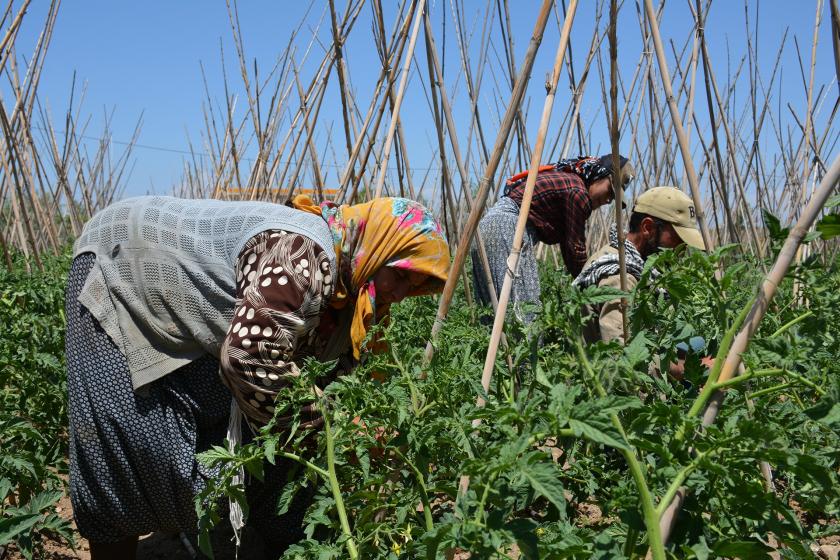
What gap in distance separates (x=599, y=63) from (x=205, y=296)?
7.15 ft

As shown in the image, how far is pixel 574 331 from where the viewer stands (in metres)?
0.92

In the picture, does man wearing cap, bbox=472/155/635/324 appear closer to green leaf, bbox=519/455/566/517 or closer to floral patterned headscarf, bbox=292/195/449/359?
floral patterned headscarf, bbox=292/195/449/359

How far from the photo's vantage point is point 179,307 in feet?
5.12

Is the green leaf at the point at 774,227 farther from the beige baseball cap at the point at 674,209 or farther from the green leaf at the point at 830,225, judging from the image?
the beige baseball cap at the point at 674,209

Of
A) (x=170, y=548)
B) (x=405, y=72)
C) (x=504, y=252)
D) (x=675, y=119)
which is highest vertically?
(x=405, y=72)

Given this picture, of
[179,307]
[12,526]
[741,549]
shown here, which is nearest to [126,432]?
[179,307]

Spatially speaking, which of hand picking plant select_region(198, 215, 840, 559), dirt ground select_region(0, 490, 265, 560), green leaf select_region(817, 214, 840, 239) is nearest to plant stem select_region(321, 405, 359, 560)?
hand picking plant select_region(198, 215, 840, 559)

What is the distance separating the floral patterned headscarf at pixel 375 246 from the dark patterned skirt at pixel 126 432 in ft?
1.08

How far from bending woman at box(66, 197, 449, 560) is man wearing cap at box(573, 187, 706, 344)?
663mm

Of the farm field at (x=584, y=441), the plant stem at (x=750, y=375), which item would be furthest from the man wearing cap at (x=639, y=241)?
the plant stem at (x=750, y=375)

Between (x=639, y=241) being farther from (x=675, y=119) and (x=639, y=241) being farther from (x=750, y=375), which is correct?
(x=750, y=375)

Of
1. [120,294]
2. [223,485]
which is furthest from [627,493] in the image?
[120,294]

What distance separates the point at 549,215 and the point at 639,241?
48cm

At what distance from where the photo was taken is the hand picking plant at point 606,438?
81 cm
